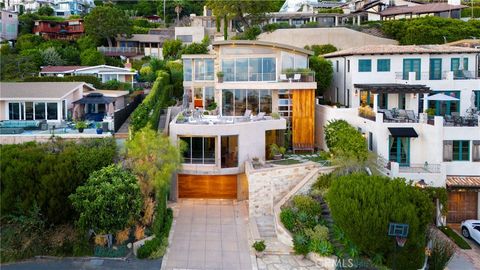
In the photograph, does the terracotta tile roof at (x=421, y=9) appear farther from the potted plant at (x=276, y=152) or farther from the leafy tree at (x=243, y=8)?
the potted plant at (x=276, y=152)

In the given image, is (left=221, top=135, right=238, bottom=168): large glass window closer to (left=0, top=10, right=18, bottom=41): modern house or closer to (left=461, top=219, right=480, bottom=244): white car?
(left=461, top=219, right=480, bottom=244): white car

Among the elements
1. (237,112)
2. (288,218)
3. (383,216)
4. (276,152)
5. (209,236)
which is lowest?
(209,236)

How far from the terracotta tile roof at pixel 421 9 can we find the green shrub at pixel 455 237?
3848 centimetres

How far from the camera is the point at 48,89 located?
33.6 metres

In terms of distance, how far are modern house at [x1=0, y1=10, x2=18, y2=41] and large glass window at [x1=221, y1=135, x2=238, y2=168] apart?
180 ft

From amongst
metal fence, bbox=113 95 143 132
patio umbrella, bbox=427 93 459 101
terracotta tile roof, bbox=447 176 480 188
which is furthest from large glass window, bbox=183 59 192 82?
terracotta tile roof, bbox=447 176 480 188

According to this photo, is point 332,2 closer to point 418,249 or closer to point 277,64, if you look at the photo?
point 277,64

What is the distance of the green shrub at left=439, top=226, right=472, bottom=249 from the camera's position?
25016mm

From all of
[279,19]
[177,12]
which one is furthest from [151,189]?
[177,12]

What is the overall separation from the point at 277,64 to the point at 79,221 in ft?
58.1

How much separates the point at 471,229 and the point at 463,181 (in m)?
2.79

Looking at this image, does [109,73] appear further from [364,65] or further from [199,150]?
[364,65]

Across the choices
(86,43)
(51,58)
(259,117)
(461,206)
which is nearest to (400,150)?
(461,206)

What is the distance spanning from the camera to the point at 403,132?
92.3ft
